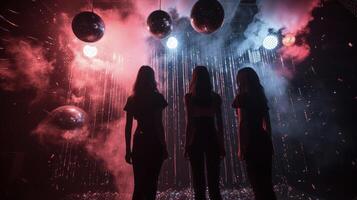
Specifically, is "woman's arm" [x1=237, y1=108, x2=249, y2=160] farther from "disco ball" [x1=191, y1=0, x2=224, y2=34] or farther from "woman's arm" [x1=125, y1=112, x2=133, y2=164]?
"disco ball" [x1=191, y1=0, x2=224, y2=34]

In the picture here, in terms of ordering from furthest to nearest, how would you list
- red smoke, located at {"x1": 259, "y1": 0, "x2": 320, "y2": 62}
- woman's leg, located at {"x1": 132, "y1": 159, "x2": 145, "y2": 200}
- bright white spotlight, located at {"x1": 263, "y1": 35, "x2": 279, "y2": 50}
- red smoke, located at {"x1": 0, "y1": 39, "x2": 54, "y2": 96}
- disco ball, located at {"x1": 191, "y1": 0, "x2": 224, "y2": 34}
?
bright white spotlight, located at {"x1": 263, "y1": 35, "x2": 279, "y2": 50} < red smoke, located at {"x1": 0, "y1": 39, "x2": 54, "y2": 96} < red smoke, located at {"x1": 259, "y1": 0, "x2": 320, "y2": 62} < disco ball, located at {"x1": 191, "y1": 0, "x2": 224, "y2": 34} < woman's leg, located at {"x1": 132, "y1": 159, "x2": 145, "y2": 200}

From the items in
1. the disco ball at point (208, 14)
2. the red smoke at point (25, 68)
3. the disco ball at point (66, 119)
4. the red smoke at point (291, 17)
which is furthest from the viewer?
the red smoke at point (25, 68)

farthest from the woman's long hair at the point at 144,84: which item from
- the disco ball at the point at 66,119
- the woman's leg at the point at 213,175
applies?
the disco ball at the point at 66,119

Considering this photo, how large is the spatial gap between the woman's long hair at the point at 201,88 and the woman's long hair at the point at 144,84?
1.70 ft

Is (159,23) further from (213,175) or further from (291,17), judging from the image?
(291,17)

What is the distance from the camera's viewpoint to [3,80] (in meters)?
6.64

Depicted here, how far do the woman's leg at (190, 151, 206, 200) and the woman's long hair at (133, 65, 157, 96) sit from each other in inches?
35.4

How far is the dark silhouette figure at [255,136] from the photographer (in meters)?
2.58

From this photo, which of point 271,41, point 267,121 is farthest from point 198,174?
point 271,41

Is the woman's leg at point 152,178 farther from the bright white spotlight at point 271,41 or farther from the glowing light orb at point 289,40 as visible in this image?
the bright white spotlight at point 271,41

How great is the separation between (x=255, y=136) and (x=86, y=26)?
11.4 feet

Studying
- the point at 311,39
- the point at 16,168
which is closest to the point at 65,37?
the point at 16,168

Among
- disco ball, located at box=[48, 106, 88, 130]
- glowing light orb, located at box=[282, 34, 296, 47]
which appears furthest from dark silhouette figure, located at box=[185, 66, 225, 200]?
glowing light orb, located at box=[282, 34, 296, 47]

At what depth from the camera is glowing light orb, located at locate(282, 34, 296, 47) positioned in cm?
746
